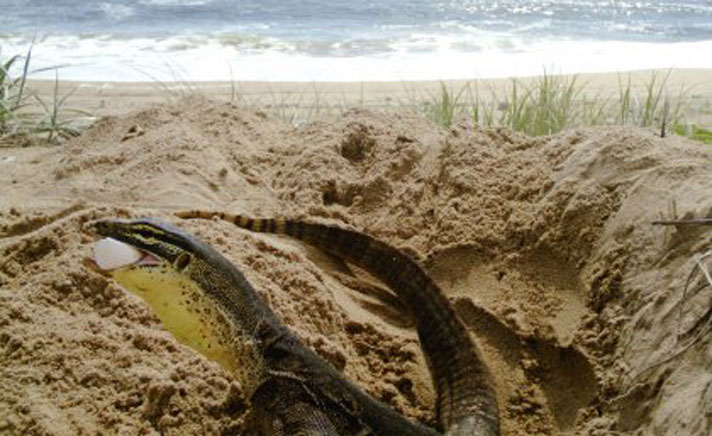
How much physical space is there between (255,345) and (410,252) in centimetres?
135

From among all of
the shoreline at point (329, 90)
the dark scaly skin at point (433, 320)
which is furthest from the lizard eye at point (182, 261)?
the shoreline at point (329, 90)

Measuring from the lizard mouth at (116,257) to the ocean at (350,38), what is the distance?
279 inches

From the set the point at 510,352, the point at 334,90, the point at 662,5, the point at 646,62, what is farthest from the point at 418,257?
the point at 662,5

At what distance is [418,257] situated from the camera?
132 inches

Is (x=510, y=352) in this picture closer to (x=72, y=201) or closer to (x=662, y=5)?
(x=72, y=201)

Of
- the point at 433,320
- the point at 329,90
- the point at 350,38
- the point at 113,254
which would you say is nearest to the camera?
the point at 113,254

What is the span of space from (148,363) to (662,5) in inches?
669

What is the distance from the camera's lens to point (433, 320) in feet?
9.38

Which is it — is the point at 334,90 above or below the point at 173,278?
below

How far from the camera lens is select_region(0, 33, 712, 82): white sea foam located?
10.4 metres

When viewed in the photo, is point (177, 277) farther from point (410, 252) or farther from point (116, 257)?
point (410, 252)

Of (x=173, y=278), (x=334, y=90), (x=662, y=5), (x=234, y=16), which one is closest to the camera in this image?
(x=173, y=278)

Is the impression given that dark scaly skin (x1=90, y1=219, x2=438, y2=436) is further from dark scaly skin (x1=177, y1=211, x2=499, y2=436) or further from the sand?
dark scaly skin (x1=177, y1=211, x2=499, y2=436)

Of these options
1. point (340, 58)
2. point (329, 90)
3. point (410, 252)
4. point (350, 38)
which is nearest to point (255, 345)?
point (410, 252)
